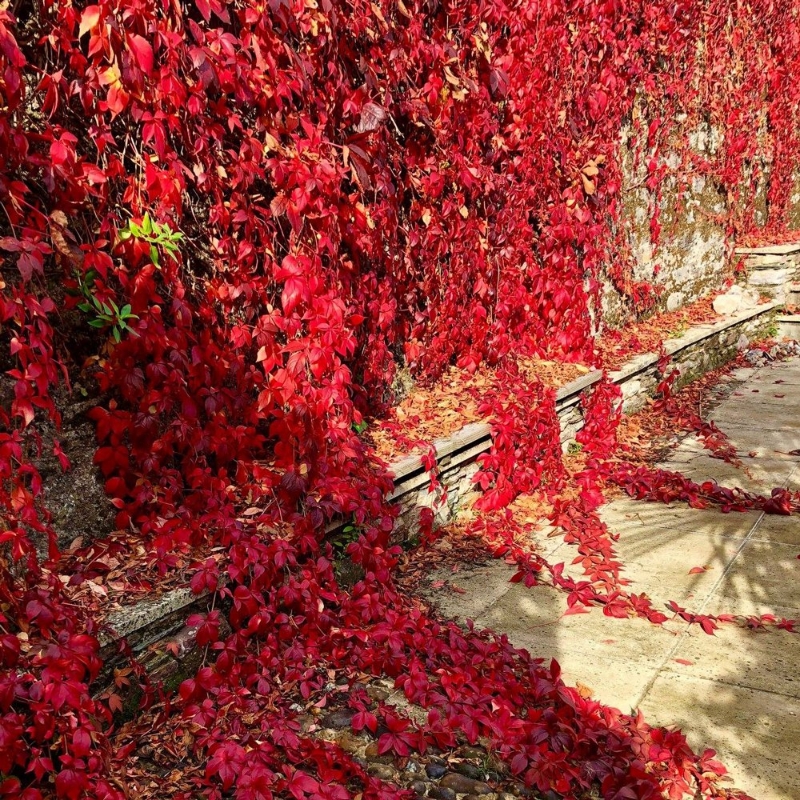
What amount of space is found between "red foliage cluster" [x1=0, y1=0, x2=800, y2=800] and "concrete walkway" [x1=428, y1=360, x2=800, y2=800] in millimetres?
234

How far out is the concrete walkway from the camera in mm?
2836

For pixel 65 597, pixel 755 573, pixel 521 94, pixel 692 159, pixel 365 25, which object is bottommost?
pixel 755 573

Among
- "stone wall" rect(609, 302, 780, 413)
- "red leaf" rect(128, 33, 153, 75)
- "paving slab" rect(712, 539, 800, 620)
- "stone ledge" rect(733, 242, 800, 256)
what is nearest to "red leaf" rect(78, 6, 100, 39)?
"red leaf" rect(128, 33, 153, 75)

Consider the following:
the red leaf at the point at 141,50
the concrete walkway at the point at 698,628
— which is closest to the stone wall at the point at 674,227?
the concrete walkway at the point at 698,628

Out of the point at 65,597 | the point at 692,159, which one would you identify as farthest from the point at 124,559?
the point at 692,159

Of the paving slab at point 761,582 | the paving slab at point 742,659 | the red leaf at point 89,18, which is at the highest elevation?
the red leaf at point 89,18

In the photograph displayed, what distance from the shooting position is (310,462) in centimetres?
372

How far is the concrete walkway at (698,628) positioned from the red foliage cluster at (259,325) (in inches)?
9.2

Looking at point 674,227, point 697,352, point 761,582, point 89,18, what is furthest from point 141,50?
point 674,227

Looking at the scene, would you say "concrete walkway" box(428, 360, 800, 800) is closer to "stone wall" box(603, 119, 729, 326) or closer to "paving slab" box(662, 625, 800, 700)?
"paving slab" box(662, 625, 800, 700)

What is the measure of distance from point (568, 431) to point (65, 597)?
3.80 meters

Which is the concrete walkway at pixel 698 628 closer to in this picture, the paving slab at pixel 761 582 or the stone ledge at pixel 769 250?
the paving slab at pixel 761 582

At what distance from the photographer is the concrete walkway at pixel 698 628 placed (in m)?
2.84

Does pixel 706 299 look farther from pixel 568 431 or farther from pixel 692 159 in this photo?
pixel 568 431
